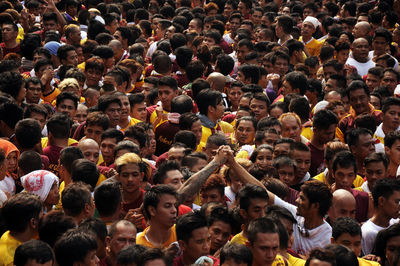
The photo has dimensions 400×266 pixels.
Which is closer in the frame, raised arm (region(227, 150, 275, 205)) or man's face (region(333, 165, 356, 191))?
raised arm (region(227, 150, 275, 205))

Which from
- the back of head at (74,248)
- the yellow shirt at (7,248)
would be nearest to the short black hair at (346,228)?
the back of head at (74,248)

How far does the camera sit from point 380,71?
12.8 meters

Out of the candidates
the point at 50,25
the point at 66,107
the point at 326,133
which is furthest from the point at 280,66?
the point at 50,25

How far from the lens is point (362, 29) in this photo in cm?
1575

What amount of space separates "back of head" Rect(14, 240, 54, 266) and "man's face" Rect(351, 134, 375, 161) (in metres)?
4.84

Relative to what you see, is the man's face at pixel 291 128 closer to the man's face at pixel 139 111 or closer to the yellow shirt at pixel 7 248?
the man's face at pixel 139 111

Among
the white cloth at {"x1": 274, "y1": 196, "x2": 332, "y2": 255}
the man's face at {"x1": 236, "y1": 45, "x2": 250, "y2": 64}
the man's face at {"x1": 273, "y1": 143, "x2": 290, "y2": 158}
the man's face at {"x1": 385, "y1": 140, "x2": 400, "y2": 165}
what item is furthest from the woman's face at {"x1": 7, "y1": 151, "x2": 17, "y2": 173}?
the man's face at {"x1": 236, "y1": 45, "x2": 250, "y2": 64}

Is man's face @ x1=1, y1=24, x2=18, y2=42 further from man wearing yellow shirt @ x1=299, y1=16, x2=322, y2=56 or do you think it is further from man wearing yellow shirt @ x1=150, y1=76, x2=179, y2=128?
man wearing yellow shirt @ x1=299, y1=16, x2=322, y2=56

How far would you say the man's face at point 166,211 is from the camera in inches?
278

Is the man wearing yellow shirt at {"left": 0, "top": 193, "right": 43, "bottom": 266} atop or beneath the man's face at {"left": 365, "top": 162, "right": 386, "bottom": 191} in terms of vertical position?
atop

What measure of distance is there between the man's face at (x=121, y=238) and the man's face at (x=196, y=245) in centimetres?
47

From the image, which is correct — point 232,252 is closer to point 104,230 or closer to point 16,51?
point 104,230

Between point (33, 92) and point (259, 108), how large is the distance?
3182 millimetres

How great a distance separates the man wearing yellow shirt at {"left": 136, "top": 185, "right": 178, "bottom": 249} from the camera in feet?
23.0
